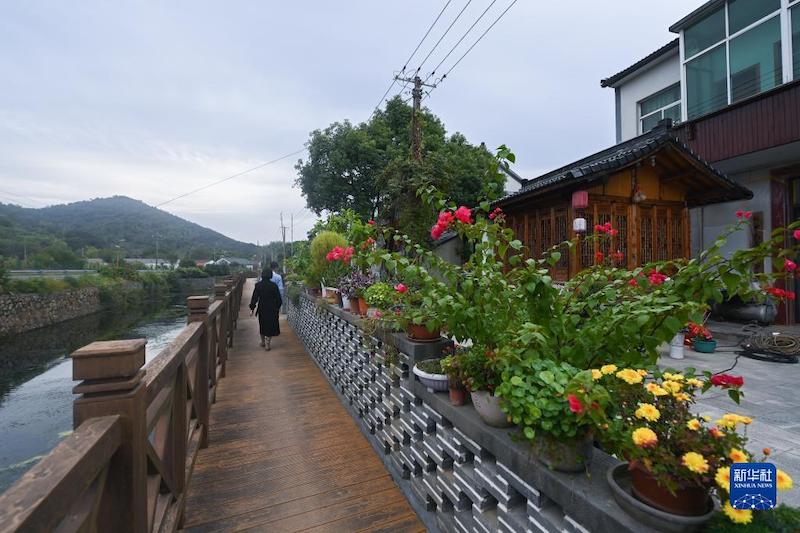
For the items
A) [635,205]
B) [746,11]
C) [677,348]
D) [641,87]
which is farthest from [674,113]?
[677,348]

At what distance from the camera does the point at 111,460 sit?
1046mm

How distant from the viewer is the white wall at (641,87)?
834 cm

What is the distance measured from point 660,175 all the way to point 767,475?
6.73 metres

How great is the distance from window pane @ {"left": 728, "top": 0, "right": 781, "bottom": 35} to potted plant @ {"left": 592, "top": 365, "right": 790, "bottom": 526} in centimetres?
793

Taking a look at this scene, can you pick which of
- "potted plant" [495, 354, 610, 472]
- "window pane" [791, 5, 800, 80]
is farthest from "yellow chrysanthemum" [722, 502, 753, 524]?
"window pane" [791, 5, 800, 80]

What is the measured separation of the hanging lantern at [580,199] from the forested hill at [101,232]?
40975 mm

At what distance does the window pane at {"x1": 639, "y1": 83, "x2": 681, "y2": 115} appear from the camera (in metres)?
8.38

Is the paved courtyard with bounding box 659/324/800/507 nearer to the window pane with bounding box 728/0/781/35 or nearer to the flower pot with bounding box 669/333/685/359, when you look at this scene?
the flower pot with bounding box 669/333/685/359

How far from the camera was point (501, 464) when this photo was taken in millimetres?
1291

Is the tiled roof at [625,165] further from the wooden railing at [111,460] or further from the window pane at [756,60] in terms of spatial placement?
the wooden railing at [111,460]

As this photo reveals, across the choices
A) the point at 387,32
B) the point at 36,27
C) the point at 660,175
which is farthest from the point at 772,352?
the point at 36,27

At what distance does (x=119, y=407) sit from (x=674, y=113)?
10.9 meters

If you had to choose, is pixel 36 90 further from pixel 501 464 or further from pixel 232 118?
pixel 501 464

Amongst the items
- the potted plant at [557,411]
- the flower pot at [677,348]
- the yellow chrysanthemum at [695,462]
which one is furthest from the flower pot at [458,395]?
the flower pot at [677,348]
